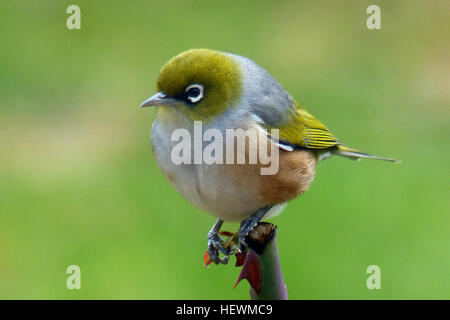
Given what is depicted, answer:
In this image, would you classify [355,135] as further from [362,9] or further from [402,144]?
[362,9]

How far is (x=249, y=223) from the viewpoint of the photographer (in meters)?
4.05

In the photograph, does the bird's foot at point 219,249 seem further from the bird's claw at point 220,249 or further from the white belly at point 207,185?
the white belly at point 207,185

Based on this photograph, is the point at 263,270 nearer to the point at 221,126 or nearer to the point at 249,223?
the point at 249,223

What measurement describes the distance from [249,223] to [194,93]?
796 mm

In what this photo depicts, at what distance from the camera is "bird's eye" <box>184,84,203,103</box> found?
410 cm

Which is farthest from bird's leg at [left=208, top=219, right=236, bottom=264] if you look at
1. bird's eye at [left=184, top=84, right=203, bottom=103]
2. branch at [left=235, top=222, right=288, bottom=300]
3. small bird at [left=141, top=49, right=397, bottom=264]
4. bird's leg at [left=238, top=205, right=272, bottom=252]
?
bird's eye at [left=184, top=84, right=203, bottom=103]

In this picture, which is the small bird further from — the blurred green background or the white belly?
the blurred green background

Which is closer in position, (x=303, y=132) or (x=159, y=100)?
(x=159, y=100)

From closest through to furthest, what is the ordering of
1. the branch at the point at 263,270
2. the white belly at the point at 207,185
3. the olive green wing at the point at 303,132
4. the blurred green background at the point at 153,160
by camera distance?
the branch at the point at 263,270
the white belly at the point at 207,185
the olive green wing at the point at 303,132
the blurred green background at the point at 153,160

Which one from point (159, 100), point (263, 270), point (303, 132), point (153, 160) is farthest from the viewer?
point (153, 160)

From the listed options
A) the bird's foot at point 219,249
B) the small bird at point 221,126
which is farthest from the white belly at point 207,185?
the bird's foot at point 219,249

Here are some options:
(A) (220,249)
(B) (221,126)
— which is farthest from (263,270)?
(B) (221,126)

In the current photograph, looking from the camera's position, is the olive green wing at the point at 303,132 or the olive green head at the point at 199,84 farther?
the olive green wing at the point at 303,132

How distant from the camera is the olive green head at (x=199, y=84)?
158 inches
